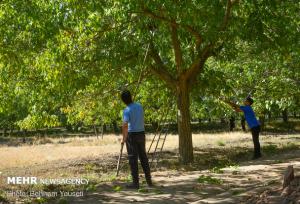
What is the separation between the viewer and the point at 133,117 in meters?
8.58

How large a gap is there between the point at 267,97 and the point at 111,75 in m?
7.32

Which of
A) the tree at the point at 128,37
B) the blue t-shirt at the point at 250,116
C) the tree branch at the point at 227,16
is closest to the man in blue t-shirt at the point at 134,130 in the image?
the tree at the point at 128,37

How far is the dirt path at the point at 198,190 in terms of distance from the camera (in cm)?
772

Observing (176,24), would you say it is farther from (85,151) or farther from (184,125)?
(85,151)

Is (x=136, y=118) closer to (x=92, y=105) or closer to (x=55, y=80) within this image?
(x=55, y=80)

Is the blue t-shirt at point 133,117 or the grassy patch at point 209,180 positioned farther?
the grassy patch at point 209,180

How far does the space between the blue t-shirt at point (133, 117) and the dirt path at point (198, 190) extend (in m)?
1.24

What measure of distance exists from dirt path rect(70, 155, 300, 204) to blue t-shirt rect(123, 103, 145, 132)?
4.07ft

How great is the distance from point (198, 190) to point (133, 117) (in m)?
1.95

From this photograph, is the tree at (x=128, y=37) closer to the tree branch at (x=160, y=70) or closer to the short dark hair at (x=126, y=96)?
the tree branch at (x=160, y=70)

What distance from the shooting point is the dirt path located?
7.72 m

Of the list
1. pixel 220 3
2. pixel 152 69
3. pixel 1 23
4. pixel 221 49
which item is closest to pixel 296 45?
pixel 221 49

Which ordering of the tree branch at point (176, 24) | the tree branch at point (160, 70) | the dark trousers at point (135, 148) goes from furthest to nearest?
the tree branch at point (160, 70), the tree branch at point (176, 24), the dark trousers at point (135, 148)

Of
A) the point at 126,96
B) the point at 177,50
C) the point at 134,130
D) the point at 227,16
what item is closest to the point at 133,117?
the point at 134,130
